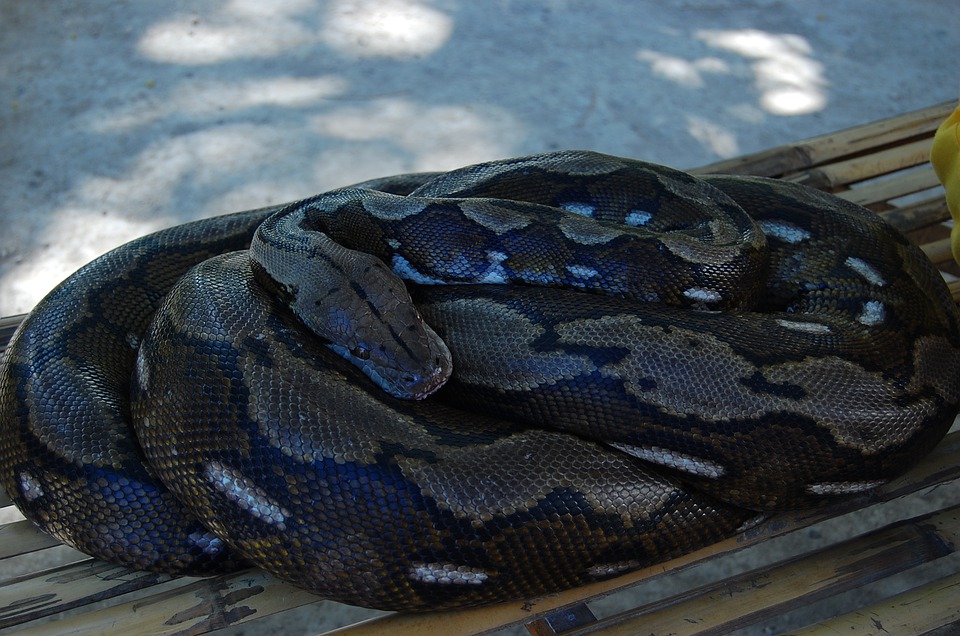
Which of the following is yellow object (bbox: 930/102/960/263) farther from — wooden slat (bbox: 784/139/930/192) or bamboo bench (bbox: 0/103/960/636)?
bamboo bench (bbox: 0/103/960/636)

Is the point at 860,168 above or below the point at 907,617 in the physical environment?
above

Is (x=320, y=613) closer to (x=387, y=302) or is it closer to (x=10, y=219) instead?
(x=387, y=302)

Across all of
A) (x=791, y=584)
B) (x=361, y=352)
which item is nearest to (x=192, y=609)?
(x=361, y=352)

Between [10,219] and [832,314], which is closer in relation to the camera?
[832,314]

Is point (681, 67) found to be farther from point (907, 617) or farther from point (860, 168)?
point (907, 617)

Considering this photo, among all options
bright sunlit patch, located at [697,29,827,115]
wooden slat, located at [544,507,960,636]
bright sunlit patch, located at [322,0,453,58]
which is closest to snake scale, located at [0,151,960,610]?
wooden slat, located at [544,507,960,636]

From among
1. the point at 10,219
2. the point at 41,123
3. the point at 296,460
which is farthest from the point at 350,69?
the point at 296,460

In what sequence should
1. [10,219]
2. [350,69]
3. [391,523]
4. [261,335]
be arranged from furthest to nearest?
[350,69], [10,219], [261,335], [391,523]
